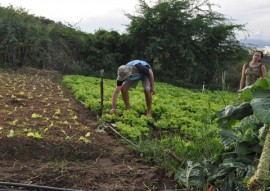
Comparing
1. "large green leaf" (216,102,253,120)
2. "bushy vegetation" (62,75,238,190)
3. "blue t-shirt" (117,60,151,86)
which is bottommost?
"bushy vegetation" (62,75,238,190)

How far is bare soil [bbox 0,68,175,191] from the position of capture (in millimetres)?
4203

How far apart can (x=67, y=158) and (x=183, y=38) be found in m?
17.7

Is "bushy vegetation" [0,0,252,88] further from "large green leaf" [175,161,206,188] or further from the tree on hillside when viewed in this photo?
"large green leaf" [175,161,206,188]

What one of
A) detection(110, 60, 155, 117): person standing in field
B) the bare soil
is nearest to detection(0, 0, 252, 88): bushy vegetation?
detection(110, 60, 155, 117): person standing in field

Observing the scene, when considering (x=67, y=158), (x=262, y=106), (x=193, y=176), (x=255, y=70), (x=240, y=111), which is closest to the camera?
(x=262, y=106)

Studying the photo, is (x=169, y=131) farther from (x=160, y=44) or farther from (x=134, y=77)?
(x=160, y=44)

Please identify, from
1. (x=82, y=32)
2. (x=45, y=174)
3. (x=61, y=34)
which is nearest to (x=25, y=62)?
(x=61, y=34)

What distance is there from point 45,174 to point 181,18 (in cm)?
1903

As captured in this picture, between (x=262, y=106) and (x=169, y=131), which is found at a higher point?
(x=262, y=106)

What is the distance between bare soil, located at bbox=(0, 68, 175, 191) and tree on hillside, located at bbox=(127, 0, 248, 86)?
15.0 meters

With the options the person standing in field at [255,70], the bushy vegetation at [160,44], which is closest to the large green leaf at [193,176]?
the person standing in field at [255,70]

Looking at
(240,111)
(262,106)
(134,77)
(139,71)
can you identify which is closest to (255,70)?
(139,71)

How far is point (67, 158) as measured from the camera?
5066mm

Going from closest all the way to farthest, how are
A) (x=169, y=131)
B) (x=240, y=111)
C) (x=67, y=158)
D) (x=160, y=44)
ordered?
(x=240, y=111), (x=67, y=158), (x=169, y=131), (x=160, y=44)
